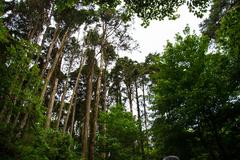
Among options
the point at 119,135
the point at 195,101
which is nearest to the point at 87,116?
the point at 119,135

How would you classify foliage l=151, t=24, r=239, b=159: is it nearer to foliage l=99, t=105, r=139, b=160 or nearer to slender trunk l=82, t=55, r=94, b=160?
slender trunk l=82, t=55, r=94, b=160

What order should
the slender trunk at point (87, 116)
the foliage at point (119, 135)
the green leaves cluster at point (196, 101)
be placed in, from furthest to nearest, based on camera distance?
the foliage at point (119, 135) → the slender trunk at point (87, 116) → the green leaves cluster at point (196, 101)

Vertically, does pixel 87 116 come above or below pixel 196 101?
above

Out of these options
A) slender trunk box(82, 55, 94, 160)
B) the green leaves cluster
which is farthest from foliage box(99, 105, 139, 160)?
the green leaves cluster

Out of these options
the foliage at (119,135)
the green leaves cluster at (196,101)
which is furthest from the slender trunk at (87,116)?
the green leaves cluster at (196,101)

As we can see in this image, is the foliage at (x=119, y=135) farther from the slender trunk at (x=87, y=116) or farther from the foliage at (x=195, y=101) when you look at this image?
the foliage at (x=195, y=101)

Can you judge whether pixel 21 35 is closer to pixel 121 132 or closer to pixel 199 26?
pixel 121 132

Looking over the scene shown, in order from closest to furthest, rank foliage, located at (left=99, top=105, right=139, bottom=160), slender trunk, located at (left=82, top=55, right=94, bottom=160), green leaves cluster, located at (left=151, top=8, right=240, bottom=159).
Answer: green leaves cluster, located at (left=151, top=8, right=240, bottom=159) → slender trunk, located at (left=82, top=55, right=94, bottom=160) → foliage, located at (left=99, top=105, right=139, bottom=160)

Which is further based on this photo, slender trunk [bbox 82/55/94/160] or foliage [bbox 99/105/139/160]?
foliage [bbox 99/105/139/160]

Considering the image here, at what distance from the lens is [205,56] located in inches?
660

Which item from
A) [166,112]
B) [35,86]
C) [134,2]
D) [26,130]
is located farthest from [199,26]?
[134,2]

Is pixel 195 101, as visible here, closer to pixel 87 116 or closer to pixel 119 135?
pixel 87 116

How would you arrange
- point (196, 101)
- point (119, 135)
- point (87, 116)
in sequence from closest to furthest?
point (196, 101) < point (87, 116) < point (119, 135)

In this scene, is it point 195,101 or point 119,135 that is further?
point 119,135
